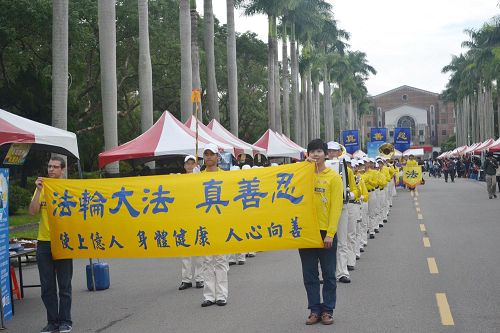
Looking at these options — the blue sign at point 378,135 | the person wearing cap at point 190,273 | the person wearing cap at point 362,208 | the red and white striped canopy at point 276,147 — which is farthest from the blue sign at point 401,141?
the person wearing cap at point 190,273

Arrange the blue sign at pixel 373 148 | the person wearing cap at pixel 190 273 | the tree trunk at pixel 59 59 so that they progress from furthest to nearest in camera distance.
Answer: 1. the blue sign at pixel 373 148
2. the tree trunk at pixel 59 59
3. the person wearing cap at pixel 190 273

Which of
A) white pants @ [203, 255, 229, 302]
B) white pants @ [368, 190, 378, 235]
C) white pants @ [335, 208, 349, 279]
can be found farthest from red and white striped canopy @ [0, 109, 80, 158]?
white pants @ [368, 190, 378, 235]

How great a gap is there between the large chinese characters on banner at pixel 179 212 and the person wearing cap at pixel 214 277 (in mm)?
580

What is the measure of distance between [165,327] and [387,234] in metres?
10.4

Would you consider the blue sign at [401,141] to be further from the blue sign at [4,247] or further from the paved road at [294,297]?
the blue sign at [4,247]

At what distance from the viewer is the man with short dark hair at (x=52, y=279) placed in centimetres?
782

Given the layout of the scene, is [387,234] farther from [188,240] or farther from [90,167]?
[90,167]

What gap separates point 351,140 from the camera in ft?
137

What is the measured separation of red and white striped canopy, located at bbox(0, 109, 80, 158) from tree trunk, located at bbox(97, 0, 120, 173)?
13.1 metres

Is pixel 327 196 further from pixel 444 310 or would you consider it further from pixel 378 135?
pixel 378 135

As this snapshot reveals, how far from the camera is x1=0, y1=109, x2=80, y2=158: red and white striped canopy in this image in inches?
354

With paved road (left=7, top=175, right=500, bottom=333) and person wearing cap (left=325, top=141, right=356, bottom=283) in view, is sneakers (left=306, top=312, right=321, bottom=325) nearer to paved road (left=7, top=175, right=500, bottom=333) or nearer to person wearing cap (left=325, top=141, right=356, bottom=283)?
paved road (left=7, top=175, right=500, bottom=333)

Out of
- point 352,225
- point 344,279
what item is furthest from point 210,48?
point 344,279

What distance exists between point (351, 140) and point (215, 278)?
1312 inches
